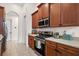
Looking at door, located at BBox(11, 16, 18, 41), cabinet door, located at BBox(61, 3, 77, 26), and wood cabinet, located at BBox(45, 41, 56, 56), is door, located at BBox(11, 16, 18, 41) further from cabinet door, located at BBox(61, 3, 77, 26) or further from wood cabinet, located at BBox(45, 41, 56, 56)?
cabinet door, located at BBox(61, 3, 77, 26)

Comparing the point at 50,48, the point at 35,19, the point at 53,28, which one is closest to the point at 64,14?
the point at 53,28

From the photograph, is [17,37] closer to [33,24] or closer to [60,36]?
[33,24]

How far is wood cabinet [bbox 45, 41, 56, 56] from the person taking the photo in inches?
116

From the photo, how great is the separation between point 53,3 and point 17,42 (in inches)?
41.9

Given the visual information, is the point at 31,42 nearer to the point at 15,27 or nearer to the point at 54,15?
the point at 15,27

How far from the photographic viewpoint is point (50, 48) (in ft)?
9.98

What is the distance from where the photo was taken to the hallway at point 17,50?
2965 mm

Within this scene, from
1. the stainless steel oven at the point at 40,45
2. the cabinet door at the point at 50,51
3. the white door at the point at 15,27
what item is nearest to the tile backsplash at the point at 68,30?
the stainless steel oven at the point at 40,45

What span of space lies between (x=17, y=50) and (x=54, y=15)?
1067mm

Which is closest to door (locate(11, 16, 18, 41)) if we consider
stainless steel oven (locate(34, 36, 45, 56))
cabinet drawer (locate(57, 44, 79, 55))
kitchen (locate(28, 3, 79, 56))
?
kitchen (locate(28, 3, 79, 56))

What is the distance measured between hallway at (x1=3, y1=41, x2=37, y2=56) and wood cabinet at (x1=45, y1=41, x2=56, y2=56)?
0.89ft

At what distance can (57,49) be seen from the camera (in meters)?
2.88

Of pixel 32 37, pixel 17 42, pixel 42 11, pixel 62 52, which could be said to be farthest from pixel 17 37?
pixel 62 52

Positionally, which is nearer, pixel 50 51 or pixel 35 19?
pixel 50 51
